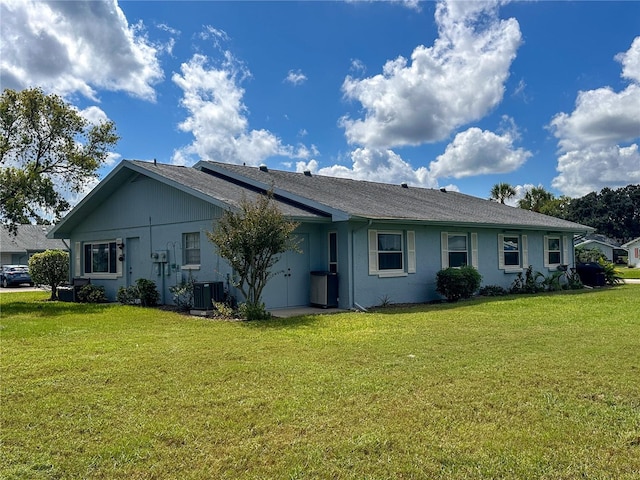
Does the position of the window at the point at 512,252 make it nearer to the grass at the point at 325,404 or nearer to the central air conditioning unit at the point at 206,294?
the grass at the point at 325,404

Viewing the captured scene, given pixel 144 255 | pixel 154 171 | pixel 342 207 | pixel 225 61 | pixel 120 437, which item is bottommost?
pixel 120 437

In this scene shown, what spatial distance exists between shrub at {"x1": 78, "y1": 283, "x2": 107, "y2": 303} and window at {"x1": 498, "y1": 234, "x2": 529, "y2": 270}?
1343cm

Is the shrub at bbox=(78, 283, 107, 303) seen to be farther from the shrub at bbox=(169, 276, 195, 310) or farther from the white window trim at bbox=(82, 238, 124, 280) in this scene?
the shrub at bbox=(169, 276, 195, 310)

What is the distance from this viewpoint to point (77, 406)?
480cm

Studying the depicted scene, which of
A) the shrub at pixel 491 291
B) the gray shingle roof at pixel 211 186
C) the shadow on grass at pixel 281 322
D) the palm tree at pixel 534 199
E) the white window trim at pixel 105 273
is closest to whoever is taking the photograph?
the shadow on grass at pixel 281 322

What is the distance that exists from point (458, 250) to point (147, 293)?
376 inches

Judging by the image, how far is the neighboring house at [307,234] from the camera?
13.1m

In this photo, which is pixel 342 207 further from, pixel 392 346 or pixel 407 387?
pixel 407 387

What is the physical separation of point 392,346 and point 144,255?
34.8 ft

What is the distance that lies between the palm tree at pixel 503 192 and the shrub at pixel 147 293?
33143mm

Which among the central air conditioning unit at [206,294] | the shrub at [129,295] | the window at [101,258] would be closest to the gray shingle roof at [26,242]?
the window at [101,258]

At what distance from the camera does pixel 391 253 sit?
45.9ft

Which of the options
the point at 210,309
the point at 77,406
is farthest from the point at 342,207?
the point at 77,406

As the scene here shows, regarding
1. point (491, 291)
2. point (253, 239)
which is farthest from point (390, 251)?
point (491, 291)
